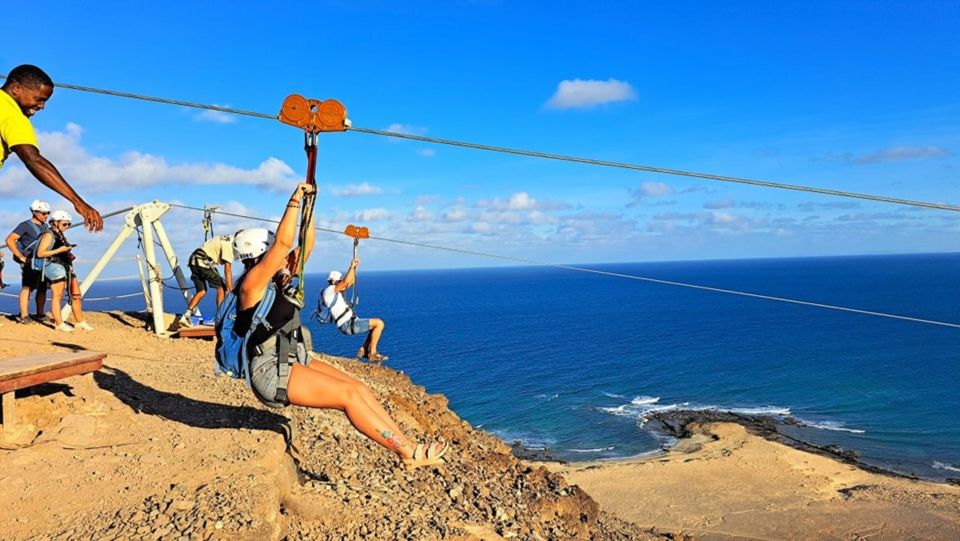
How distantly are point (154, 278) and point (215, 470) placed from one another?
9.29 m

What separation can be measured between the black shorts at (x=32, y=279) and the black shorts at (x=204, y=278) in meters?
2.78

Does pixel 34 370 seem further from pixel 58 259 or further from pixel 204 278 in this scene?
pixel 204 278

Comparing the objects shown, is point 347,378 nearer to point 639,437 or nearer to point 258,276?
point 258,276

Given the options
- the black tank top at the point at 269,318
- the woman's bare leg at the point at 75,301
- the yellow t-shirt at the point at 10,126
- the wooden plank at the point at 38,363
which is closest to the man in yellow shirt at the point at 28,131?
the yellow t-shirt at the point at 10,126

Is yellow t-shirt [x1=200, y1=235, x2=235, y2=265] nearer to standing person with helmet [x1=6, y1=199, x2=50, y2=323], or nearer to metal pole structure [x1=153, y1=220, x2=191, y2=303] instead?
metal pole structure [x1=153, y1=220, x2=191, y2=303]

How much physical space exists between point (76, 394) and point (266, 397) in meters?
4.55

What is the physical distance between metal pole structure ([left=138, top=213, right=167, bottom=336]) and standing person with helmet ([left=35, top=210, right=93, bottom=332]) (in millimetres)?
1546

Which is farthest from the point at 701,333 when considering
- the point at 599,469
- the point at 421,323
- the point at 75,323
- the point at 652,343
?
the point at 75,323

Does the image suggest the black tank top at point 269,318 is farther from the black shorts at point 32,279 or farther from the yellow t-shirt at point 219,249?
the black shorts at point 32,279

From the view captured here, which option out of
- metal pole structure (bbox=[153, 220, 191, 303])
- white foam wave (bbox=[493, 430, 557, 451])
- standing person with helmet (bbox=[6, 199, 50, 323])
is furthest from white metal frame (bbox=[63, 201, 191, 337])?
white foam wave (bbox=[493, 430, 557, 451])

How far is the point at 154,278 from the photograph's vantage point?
1390cm

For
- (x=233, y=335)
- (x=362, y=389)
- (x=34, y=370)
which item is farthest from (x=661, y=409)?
(x=233, y=335)

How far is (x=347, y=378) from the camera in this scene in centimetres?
544

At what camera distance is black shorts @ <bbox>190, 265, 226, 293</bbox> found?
43.9ft
